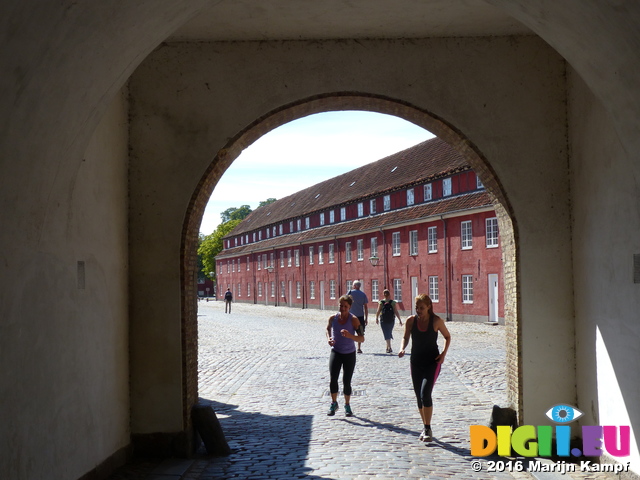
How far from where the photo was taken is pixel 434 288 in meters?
37.7

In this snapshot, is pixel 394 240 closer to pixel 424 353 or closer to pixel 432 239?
pixel 432 239

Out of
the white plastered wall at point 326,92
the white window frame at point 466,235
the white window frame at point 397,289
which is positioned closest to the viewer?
the white plastered wall at point 326,92

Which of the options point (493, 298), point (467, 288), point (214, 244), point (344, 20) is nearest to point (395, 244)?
point (467, 288)

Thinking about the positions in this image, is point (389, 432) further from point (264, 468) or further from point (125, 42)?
point (125, 42)

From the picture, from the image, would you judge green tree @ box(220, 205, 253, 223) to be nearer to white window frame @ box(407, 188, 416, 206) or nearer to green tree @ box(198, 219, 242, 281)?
green tree @ box(198, 219, 242, 281)

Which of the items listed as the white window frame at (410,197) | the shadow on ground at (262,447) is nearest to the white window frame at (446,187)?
the white window frame at (410,197)

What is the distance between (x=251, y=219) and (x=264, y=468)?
74969 millimetres

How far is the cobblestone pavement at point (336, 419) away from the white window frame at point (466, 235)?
1604 cm

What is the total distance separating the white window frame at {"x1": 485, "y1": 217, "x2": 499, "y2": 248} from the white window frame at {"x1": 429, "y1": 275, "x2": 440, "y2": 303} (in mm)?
5421

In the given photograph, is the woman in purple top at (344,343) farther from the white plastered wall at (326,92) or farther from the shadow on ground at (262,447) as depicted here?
the white plastered wall at (326,92)

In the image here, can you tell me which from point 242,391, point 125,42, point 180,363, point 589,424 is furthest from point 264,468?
point 242,391

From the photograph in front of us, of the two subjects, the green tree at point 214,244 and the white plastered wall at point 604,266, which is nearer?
the white plastered wall at point 604,266

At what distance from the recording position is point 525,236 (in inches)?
314

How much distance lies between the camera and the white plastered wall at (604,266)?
6027mm
